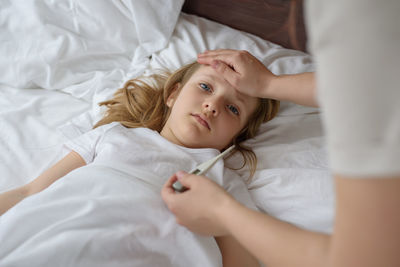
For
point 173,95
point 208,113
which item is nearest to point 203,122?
point 208,113

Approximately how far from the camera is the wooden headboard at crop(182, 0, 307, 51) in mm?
1454

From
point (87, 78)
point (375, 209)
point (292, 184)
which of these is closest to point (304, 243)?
point (375, 209)

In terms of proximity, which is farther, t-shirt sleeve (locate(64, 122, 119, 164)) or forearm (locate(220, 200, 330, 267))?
t-shirt sleeve (locate(64, 122, 119, 164))

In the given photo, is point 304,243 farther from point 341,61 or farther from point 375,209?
point 341,61

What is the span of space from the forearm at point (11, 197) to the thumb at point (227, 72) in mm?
665

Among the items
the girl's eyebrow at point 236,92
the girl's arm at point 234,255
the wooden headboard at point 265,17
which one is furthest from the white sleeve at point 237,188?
the wooden headboard at point 265,17

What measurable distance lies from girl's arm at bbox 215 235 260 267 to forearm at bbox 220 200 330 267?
0.32 meters

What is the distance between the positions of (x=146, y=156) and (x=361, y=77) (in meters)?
0.73

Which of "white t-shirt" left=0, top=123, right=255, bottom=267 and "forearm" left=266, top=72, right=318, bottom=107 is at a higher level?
"forearm" left=266, top=72, right=318, bottom=107

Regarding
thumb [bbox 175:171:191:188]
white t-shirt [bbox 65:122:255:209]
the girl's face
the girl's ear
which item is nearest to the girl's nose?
the girl's face

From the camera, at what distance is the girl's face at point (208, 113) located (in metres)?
1.05

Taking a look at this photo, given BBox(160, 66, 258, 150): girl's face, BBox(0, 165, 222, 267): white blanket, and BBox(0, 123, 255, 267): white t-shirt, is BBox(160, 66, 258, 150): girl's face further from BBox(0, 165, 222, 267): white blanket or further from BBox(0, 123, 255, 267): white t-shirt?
BBox(0, 165, 222, 267): white blanket

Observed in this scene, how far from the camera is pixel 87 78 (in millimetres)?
1443

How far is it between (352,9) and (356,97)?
0.29 ft
